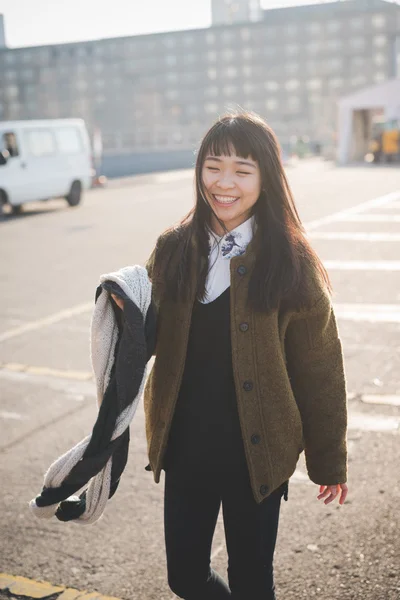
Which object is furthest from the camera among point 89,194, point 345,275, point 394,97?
point 394,97

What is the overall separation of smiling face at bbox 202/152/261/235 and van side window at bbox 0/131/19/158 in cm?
1643

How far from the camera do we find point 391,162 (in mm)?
33438

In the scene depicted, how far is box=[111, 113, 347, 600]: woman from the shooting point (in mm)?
2297

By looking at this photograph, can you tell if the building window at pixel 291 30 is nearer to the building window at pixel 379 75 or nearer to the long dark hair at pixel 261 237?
the building window at pixel 379 75

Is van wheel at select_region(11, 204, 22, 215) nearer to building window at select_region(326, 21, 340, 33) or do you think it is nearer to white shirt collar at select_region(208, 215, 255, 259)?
white shirt collar at select_region(208, 215, 255, 259)

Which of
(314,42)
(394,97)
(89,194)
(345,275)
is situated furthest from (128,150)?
(345,275)

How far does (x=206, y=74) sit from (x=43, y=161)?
338ft

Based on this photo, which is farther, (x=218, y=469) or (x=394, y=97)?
(x=394, y=97)

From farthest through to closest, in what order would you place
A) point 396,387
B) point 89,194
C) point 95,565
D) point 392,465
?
point 89,194
point 396,387
point 392,465
point 95,565

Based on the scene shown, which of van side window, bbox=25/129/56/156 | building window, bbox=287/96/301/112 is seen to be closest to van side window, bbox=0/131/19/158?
van side window, bbox=25/129/56/156

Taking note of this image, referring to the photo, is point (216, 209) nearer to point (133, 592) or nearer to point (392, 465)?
point (133, 592)

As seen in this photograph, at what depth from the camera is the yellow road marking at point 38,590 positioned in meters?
3.12

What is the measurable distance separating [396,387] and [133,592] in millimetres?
2820

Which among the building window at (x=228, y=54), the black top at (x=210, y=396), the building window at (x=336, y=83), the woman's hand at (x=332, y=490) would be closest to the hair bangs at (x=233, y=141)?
the black top at (x=210, y=396)
